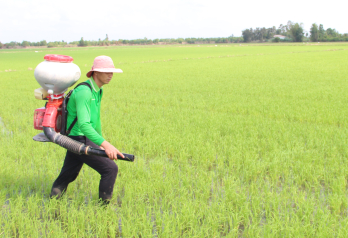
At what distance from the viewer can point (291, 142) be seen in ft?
14.0

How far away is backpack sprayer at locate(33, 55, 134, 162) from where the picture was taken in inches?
84.3

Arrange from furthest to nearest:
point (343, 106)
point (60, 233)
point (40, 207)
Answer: point (343, 106)
point (40, 207)
point (60, 233)

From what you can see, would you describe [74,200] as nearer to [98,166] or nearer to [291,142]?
[98,166]

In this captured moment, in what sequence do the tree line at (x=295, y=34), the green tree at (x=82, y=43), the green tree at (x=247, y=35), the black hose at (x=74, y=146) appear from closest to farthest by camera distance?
1. the black hose at (x=74, y=146)
2. the tree line at (x=295, y=34)
3. the green tree at (x=82, y=43)
4. the green tree at (x=247, y=35)

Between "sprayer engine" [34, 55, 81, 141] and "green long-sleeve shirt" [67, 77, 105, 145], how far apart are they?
4.1 inches

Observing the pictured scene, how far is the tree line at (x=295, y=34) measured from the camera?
7194cm

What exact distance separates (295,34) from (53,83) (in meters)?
85.1

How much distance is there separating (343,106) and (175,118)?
159 inches

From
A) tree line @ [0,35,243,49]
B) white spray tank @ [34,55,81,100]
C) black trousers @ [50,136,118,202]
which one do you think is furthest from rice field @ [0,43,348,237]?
tree line @ [0,35,243,49]

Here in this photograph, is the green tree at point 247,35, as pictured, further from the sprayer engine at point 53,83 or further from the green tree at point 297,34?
the sprayer engine at point 53,83

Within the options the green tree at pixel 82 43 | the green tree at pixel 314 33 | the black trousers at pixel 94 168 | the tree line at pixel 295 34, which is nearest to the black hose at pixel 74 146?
the black trousers at pixel 94 168

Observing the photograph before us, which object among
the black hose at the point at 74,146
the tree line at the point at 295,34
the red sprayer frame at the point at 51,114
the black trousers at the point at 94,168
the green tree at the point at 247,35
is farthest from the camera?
the green tree at the point at 247,35

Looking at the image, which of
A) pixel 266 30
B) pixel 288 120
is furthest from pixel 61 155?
pixel 266 30

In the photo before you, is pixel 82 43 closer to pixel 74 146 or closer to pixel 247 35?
pixel 247 35
